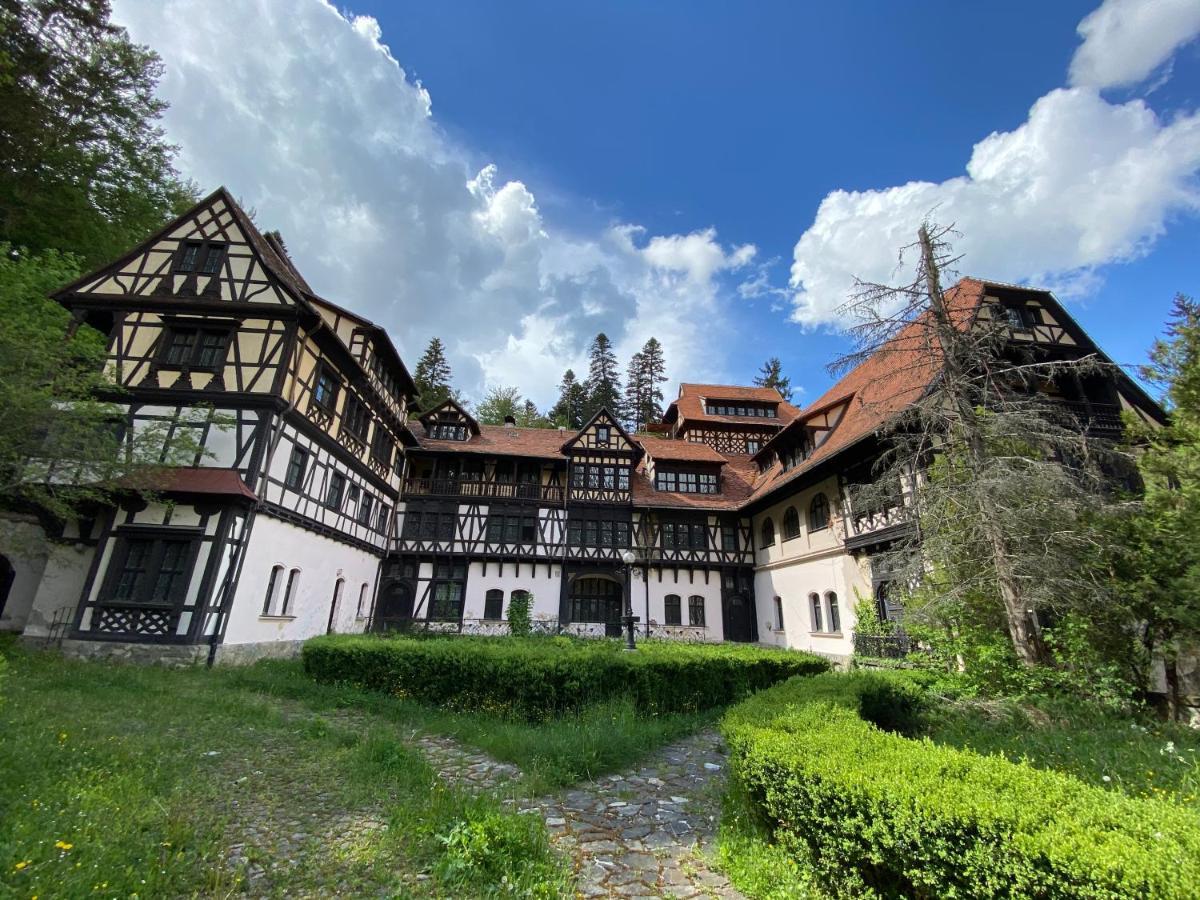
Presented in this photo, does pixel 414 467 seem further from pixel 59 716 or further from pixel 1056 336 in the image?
pixel 1056 336

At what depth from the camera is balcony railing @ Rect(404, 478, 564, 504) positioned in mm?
23500

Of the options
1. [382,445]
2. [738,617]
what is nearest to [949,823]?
[738,617]

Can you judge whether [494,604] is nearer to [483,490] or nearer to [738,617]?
[483,490]

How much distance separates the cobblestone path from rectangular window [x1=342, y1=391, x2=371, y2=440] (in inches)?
607

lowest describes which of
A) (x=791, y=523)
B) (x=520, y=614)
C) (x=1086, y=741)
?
(x=1086, y=741)

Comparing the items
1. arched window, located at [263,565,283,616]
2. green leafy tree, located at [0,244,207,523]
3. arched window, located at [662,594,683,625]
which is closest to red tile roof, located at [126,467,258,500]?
green leafy tree, located at [0,244,207,523]

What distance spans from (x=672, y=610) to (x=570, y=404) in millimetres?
25576

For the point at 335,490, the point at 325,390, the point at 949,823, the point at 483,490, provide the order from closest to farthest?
1. the point at 949,823
2. the point at 325,390
3. the point at 335,490
4. the point at 483,490

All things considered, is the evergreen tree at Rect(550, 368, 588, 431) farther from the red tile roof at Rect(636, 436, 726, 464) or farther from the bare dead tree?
the bare dead tree

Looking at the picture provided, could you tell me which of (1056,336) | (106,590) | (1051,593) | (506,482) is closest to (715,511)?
(506,482)

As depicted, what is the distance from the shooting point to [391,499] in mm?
22766

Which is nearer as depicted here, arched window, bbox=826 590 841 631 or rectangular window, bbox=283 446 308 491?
rectangular window, bbox=283 446 308 491

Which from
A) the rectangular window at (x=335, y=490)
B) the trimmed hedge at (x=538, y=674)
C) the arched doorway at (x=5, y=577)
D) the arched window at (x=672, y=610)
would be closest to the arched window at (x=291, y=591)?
the rectangular window at (x=335, y=490)

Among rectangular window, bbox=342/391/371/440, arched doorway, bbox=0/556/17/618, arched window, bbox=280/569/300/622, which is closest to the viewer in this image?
arched doorway, bbox=0/556/17/618
